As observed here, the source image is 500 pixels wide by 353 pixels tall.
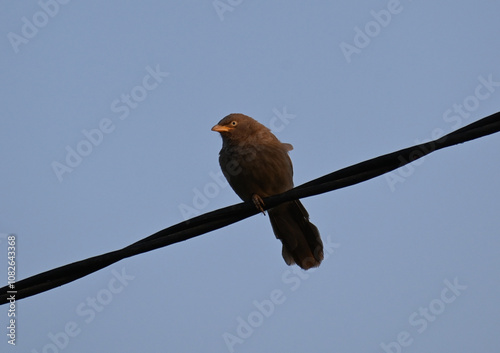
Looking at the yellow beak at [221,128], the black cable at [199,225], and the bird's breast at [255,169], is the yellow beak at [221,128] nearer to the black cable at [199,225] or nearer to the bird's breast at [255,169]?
the bird's breast at [255,169]

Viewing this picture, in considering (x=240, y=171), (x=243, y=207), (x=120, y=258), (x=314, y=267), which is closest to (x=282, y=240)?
(x=314, y=267)

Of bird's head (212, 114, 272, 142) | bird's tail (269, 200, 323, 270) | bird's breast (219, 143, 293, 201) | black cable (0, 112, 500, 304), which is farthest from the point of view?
bird's head (212, 114, 272, 142)

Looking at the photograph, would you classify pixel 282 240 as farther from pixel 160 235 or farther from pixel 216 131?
pixel 160 235

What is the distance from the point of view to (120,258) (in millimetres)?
3676

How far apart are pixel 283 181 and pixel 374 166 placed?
9.31 feet

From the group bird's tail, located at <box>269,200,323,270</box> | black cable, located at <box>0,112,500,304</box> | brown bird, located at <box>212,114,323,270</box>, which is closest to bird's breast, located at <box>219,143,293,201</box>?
brown bird, located at <box>212,114,323,270</box>

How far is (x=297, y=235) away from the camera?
6.54 metres

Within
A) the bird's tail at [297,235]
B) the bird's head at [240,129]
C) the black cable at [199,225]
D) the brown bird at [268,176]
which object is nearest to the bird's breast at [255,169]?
the brown bird at [268,176]

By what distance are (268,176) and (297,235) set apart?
69cm

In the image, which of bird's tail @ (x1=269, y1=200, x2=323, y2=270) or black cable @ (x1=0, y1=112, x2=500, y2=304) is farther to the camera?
bird's tail @ (x1=269, y1=200, x2=323, y2=270)

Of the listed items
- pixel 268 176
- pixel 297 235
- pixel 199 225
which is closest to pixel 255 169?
pixel 268 176

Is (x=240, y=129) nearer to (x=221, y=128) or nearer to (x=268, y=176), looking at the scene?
(x=221, y=128)

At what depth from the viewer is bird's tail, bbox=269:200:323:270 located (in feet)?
21.2

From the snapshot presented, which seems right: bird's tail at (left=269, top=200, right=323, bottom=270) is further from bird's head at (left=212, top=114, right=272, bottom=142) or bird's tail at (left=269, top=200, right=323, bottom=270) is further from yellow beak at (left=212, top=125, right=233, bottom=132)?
yellow beak at (left=212, top=125, right=233, bottom=132)
